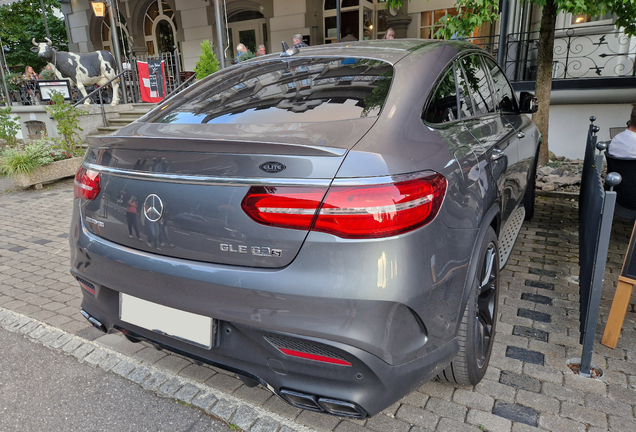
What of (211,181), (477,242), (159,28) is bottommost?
(477,242)

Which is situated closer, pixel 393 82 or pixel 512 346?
pixel 393 82

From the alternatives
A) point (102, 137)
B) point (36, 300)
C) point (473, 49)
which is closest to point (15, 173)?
point (36, 300)

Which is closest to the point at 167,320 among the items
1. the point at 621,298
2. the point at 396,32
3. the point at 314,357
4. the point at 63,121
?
the point at 314,357

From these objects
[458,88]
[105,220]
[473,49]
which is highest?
[473,49]

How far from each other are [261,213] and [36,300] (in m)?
2.95

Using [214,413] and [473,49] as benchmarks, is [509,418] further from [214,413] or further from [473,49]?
[473,49]

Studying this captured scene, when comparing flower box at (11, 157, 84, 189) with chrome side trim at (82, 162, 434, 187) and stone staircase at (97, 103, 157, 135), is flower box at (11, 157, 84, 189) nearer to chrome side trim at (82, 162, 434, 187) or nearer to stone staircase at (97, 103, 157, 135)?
stone staircase at (97, 103, 157, 135)

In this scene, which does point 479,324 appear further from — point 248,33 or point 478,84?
point 248,33

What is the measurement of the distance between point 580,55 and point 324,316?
9341 mm

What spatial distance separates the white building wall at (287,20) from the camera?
14.2 m

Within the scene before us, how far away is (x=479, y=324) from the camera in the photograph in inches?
90.0

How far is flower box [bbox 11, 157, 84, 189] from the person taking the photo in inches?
306

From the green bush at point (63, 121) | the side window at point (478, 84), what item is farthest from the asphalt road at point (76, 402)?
the green bush at point (63, 121)

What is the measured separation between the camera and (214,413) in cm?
224
